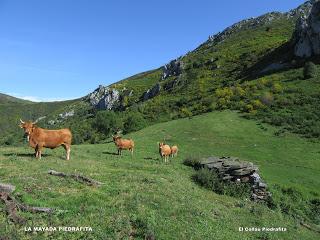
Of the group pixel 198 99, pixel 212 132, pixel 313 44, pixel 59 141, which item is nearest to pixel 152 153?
pixel 59 141

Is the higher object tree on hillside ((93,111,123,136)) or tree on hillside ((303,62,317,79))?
tree on hillside ((303,62,317,79))

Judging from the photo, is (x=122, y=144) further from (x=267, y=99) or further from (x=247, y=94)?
(x=247, y=94)

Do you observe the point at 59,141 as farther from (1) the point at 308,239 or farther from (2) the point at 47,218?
(1) the point at 308,239

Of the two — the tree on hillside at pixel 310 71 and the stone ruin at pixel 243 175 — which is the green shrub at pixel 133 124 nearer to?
the tree on hillside at pixel 310 71

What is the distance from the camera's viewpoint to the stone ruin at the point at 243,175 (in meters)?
26.8

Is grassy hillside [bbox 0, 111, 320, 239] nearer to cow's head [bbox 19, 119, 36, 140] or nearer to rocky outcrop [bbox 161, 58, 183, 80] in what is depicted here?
cow's head [bbox 19, 119, 36, 140]

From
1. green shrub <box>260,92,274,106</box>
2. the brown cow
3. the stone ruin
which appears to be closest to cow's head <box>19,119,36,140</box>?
the brown cow

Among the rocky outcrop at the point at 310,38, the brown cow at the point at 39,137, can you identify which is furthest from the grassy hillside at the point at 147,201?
the rocky outcrop at the point at 310,38

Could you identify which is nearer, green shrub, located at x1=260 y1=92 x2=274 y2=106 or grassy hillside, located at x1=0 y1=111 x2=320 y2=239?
grassy hillside, located at x1=0 y1=111 x2=320 y2=239

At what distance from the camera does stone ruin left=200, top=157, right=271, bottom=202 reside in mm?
26844

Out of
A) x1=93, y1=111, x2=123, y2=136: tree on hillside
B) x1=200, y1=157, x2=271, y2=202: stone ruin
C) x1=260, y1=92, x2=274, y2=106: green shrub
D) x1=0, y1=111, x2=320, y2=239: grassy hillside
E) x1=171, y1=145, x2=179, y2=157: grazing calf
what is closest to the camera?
x1=0, y1=111, x2=320, y2=239: grassy hillside

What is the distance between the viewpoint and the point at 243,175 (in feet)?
90.9

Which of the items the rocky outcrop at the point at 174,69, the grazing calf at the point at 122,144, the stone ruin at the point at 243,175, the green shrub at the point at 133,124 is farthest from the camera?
the rocky outcrop at the point at 174,69

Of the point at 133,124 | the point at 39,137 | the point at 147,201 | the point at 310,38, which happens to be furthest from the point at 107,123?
the point at 147,201
